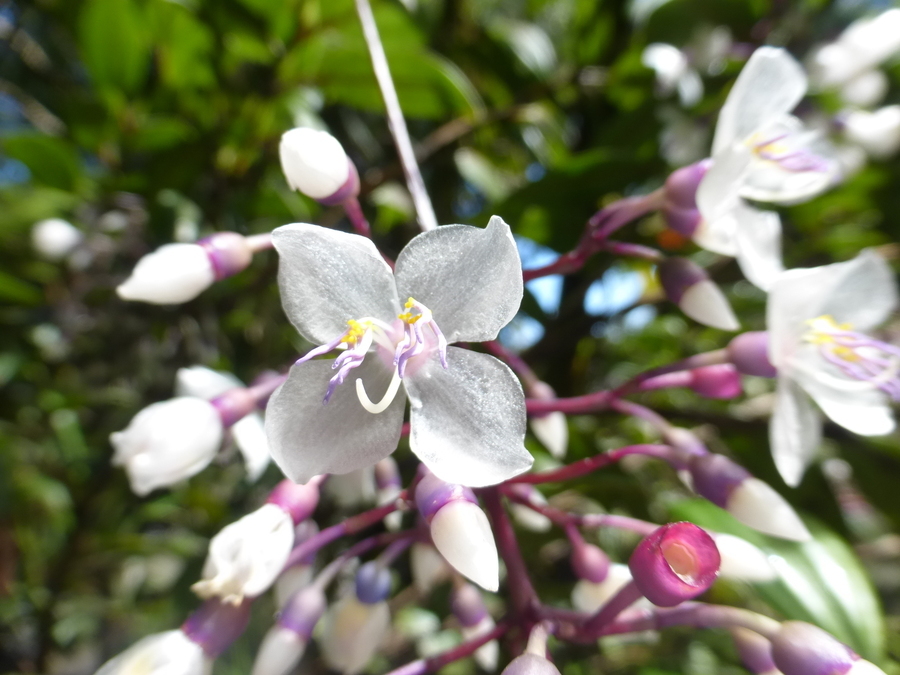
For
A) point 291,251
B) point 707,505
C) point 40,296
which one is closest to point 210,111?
point 40,296

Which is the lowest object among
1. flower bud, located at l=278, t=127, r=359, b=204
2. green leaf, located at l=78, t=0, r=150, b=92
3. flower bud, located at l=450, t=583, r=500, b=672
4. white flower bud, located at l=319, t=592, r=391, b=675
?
flower bud, located at l=450, t=583, r=500, b=672

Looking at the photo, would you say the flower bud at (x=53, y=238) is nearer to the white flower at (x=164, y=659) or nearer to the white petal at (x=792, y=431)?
the white flower at (x=164, y=659)

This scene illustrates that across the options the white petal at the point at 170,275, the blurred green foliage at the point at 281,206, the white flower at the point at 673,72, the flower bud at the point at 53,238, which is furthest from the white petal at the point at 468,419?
the flower bud at the point at 53,238

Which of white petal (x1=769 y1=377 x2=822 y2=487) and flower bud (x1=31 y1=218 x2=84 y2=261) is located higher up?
flower bud (x1=31 y1=218 x2=84 y2=261)

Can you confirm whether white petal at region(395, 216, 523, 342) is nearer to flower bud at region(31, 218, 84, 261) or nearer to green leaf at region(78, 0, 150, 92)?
green leaf at region(78, 0, 150, 92)

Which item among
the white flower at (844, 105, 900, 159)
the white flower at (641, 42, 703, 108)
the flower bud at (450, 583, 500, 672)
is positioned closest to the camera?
the flower bud at (450, 583, 500, 672)

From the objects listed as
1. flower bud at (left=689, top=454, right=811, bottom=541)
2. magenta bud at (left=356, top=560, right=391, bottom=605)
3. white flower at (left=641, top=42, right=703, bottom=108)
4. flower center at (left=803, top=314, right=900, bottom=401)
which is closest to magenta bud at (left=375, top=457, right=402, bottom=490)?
magenta bud at (left=356, top=560, right=391, bottom=605)
